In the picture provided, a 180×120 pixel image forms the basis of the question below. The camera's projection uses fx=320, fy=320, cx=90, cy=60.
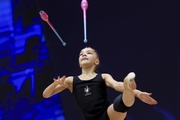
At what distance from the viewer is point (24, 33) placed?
2109 mm

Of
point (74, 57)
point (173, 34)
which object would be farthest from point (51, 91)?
point (173, 34)

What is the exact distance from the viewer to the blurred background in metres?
1.90

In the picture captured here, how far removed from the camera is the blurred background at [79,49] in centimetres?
190

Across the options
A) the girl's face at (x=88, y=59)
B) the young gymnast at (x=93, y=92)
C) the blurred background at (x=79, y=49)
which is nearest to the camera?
the young gymnast at (x=93, y=92)

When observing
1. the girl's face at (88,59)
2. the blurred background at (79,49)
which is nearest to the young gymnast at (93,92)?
the girl's face at (88,59)

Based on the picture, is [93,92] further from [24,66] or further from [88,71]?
[24,66]

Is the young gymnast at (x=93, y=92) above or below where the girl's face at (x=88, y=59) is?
below

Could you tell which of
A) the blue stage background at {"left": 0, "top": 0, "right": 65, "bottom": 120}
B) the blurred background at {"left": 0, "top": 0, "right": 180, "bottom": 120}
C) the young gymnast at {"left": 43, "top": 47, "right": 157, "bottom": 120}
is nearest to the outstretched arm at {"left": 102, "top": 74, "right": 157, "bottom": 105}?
the young gymnast at {"left": 43, "top": 47, "right": 157, "bottom": 120}

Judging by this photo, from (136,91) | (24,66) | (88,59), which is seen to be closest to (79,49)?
(24,66)

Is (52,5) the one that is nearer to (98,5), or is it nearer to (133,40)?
(98,5)

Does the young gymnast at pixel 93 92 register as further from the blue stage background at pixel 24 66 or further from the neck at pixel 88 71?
the blue stage background at pixel 24 66

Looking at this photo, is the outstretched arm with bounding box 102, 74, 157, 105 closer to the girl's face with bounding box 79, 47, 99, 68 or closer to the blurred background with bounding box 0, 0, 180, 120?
the girl's face with bounding box 79, 47, 99, 68

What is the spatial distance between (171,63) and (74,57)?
1.96 ft

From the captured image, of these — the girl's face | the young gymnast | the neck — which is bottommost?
the young gymnast
